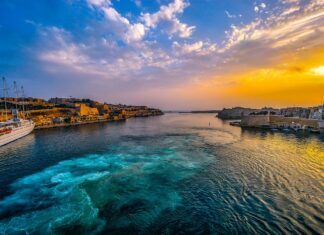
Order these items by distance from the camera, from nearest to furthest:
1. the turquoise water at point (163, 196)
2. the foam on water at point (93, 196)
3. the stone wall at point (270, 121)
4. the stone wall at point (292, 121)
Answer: the turquoise water at point (163, 196) → the foam on water at point (93, 196) → the stone wall at point (292, 121) → the stone wall at point (270, 121)

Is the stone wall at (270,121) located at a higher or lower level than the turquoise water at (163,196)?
higher

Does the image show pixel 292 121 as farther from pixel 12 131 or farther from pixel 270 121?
pixel 12 131

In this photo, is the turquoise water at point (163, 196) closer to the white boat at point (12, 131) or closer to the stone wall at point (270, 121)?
the white boat at point (12, 131)

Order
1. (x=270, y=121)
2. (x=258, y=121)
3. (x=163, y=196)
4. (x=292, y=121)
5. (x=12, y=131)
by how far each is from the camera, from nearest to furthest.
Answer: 1. (x=163, y=196)
2. (x=12, y=131)
3. (x=292, y=121)
4. (x=258, y=121)
5. (x=270, y=121)

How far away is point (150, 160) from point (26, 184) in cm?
1309

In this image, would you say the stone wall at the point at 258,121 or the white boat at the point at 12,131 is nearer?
the white boat at the point at 12,131

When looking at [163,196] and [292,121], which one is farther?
[292,121]

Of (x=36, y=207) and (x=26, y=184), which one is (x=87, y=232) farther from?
(x=26, y=184)

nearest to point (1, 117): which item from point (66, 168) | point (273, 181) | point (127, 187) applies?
point (66, 168)

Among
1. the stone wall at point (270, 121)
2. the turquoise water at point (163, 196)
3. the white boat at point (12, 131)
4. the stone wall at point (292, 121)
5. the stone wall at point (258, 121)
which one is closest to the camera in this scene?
the turquoise water at point (163, 196)

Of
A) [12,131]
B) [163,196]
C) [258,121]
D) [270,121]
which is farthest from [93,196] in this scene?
[270,121]

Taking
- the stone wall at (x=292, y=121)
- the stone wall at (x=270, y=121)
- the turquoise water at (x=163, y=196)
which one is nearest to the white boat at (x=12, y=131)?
the turquoise water at (x=163, y=196)

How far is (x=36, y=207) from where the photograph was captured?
11.2m

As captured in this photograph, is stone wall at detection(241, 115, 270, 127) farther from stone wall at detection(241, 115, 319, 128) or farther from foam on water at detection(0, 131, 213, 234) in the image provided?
foam on water at detection(0, 131, 213, 234)
